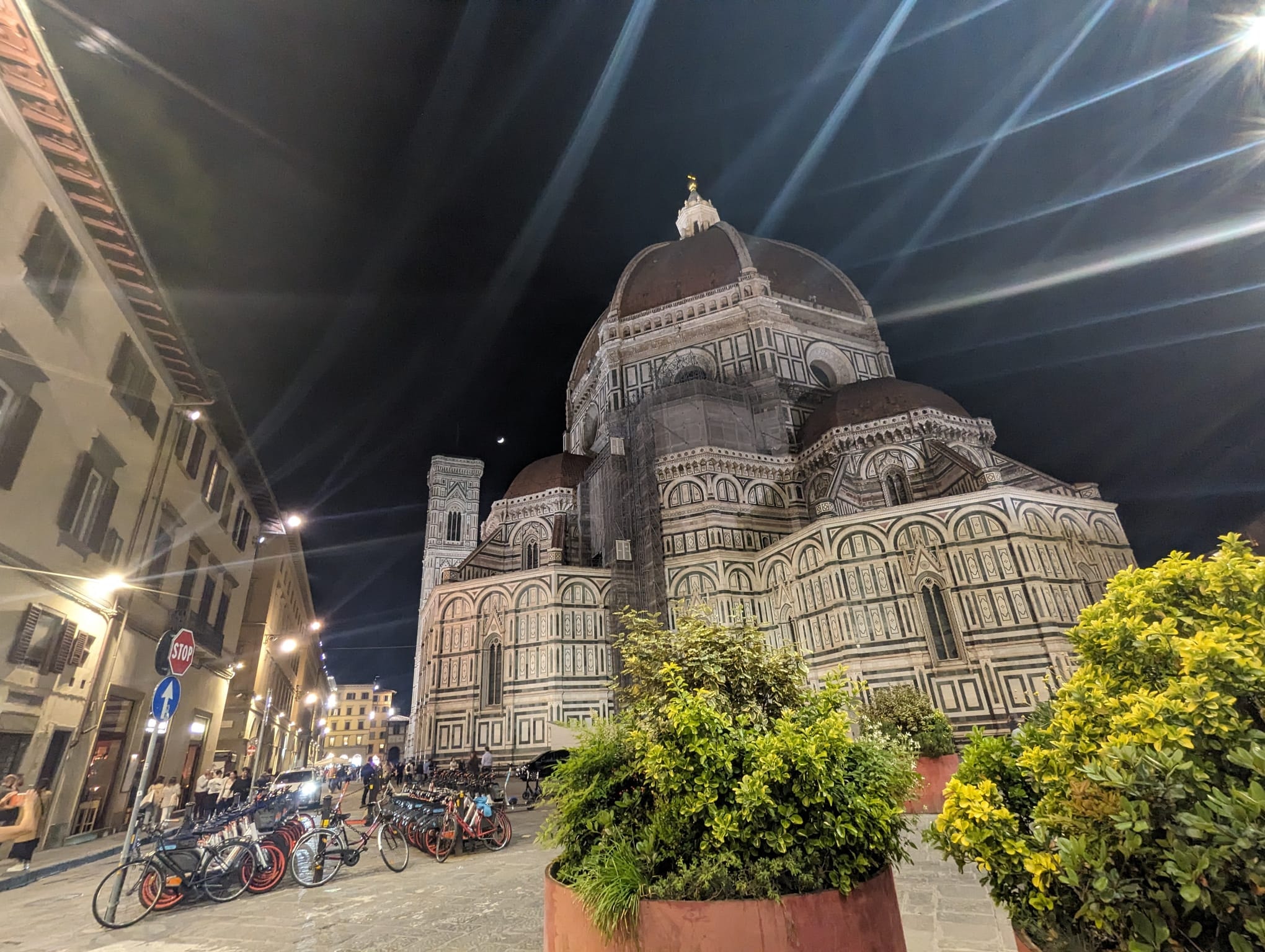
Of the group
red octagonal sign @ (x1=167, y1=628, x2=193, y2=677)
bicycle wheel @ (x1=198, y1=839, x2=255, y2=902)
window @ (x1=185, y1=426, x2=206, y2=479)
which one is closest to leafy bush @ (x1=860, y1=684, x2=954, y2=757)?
bicycle wheel @ (x1=198, y1=839, x2=255, y2=902)

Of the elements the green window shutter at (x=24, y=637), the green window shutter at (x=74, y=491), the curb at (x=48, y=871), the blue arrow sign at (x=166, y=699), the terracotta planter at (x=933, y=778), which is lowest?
the curb at (x=48, y=871)

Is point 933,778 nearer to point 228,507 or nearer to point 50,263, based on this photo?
point 50,263

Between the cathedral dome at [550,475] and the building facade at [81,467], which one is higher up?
the cathedral dome at [550,475]

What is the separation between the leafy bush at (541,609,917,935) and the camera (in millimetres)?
2822

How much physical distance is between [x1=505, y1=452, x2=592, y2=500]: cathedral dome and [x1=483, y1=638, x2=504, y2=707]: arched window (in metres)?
8.28

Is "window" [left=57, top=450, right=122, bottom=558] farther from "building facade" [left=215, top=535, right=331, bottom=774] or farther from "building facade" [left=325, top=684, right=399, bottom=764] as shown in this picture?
"building facade" [left=325, top=684, right=399, bottom=764]

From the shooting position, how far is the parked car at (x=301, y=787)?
971 centimetres

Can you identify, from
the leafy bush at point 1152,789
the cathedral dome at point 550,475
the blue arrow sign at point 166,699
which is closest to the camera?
the leafy bush at point 1152,789

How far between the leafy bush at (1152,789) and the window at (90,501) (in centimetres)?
1265

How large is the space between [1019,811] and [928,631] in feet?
50.5

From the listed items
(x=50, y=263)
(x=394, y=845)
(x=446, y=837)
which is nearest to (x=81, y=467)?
(x=50, y=263)

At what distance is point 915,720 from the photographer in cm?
905

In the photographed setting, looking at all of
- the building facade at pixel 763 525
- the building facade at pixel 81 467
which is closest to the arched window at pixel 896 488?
the building facade at pixel 763 525

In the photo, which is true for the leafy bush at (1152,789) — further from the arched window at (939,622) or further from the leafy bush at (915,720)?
the arched window at (939,622)
